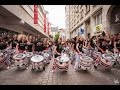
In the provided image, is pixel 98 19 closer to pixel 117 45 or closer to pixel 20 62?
pixel 117 45

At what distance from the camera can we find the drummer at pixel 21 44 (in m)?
11.1

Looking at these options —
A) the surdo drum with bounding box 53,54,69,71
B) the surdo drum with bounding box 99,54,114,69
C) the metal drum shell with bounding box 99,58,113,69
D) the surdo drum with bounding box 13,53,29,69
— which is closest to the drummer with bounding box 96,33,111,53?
the surdo drum with bounding box 99,54,114,69

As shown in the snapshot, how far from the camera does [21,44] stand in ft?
37.6

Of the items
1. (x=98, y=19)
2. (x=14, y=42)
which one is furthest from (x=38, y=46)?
(x=98, y=19)

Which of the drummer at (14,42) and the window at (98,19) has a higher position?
the window at (98,19)

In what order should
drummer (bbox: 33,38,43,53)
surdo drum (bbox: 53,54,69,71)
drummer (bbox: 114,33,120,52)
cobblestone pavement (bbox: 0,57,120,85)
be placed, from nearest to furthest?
cobblestone pavement (bbox: 0,57,120,85) < surdo drum (bbox: 53,54,69,71) < drummer (bbox: 114,33,120,52) < drummer (bbox: 33,38,43,53)

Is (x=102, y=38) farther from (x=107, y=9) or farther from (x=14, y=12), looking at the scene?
(x=14, y=12)

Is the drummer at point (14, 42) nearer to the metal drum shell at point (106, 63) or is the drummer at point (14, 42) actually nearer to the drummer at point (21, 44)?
the drummer at point (21, 44)

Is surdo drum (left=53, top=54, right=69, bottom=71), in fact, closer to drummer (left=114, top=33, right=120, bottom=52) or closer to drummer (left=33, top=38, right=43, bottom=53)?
drummer (left=33, top=38, right=43, bottom=53)

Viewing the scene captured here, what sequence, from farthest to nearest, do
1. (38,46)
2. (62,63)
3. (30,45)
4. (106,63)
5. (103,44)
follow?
1. (30,45)
2. (38,46)
3. (103,44)
4. (106,63)
5. (62,63)

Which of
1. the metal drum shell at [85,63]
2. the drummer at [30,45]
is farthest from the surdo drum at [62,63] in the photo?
the drummer at [30,45]

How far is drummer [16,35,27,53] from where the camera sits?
11084 mm
